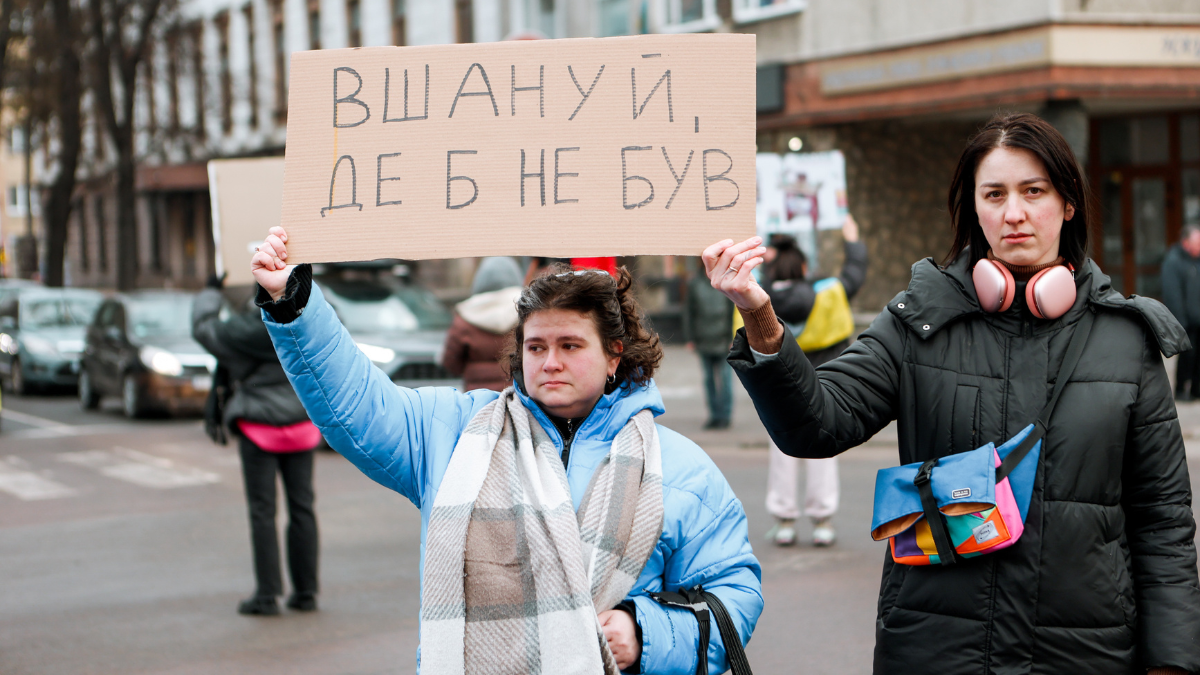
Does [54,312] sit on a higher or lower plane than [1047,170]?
lower

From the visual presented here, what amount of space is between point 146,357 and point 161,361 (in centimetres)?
21

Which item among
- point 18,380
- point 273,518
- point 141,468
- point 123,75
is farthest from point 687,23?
point 273,518

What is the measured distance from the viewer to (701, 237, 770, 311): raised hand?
7.60 feet

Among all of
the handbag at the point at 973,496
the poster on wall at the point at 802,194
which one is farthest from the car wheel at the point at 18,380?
the handbag at the point at 973,496

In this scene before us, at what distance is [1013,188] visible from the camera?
98.1 inches

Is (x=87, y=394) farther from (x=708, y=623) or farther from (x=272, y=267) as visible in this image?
(x=708, y=623)

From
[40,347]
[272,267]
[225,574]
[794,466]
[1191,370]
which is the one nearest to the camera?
[272,267]

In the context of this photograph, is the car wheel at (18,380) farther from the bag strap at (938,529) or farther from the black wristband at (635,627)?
the bag strap at (938,529)

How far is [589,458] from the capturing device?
259 centimetres

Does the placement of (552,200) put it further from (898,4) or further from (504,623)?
(898,4)

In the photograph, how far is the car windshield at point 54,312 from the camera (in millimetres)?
19594

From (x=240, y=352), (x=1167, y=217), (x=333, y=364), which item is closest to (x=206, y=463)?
(x=240, y=352)

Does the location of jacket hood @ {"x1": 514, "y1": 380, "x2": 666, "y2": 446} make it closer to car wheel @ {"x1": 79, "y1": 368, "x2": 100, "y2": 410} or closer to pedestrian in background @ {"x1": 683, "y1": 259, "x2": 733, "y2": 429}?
pedestrian in background @ {"x1": 683, "y1": 259, "x2": 733, "y2": 429}

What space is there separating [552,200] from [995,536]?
1.12m
